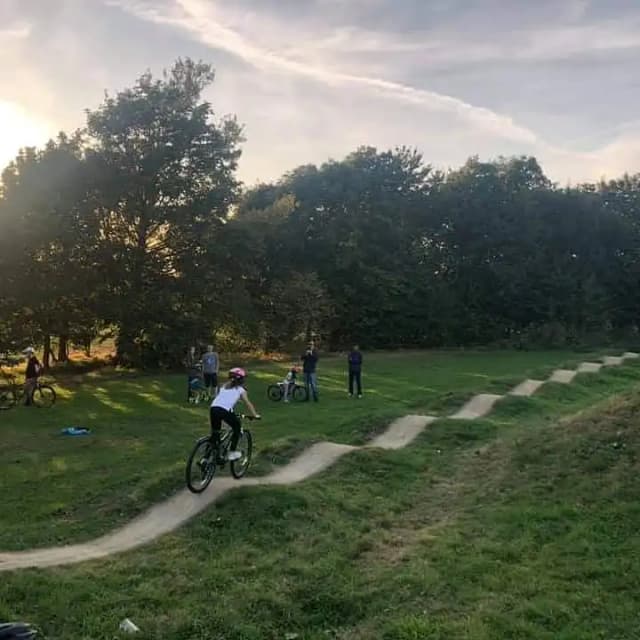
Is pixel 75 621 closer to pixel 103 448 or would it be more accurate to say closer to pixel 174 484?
pixel 174 484

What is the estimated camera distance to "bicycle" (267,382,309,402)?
23172 millimetres

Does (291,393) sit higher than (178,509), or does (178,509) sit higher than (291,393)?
(291,393)

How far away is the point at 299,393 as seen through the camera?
23578 millimetres

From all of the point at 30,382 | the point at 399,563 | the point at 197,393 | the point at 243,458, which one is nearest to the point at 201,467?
the point at 243,458

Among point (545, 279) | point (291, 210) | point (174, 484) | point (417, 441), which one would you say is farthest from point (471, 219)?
point (174, 484)

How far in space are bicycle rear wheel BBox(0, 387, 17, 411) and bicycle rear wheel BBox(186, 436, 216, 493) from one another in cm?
1356

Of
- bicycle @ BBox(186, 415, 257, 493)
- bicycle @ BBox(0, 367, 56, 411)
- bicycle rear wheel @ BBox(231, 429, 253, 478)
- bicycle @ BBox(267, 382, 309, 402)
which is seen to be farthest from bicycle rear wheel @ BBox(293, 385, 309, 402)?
bicycle @ BBox(186, 415, 257, 493)

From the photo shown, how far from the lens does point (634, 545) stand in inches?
320

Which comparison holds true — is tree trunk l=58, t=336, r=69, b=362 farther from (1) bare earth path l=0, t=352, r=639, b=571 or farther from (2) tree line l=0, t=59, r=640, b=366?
(1) bare earth path l=0, t=352, r=639, b=571

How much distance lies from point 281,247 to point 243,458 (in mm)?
33218

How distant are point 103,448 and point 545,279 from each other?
130 ft

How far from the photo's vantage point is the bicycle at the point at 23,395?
23.1 m

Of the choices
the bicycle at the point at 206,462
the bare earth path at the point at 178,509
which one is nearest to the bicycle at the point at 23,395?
the bare earth path at the point at 178,509

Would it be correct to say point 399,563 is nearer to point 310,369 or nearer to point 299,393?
point 310,369
